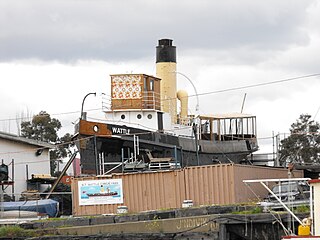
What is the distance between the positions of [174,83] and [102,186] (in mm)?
17138

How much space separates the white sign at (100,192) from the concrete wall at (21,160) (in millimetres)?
11638

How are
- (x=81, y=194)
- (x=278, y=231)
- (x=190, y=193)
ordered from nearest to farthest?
(x=278, y=231) < (x=190, y=193) < (x=81, y=194)

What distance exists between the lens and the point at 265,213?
27312mm

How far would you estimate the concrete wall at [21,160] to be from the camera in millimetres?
49906

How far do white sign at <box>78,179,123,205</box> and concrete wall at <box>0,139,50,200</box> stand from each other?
11.6 metres

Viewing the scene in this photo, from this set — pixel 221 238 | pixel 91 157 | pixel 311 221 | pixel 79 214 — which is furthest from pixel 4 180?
pixel 311 221

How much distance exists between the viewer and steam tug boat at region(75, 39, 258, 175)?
42062 millimetres

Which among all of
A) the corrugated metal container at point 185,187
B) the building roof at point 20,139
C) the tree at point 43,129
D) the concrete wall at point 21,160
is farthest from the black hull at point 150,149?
the tree at point 43,129

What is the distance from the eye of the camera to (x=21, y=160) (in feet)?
168

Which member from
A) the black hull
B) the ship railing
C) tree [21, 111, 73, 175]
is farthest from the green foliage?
the black hull

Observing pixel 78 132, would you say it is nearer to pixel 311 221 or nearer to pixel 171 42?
pixel 171 42

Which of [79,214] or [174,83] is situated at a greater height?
[174,83]

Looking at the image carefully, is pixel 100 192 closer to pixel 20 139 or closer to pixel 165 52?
pixel 20 139

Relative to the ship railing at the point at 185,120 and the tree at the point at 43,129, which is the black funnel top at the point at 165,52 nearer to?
the ship railing at the point at 185,120
